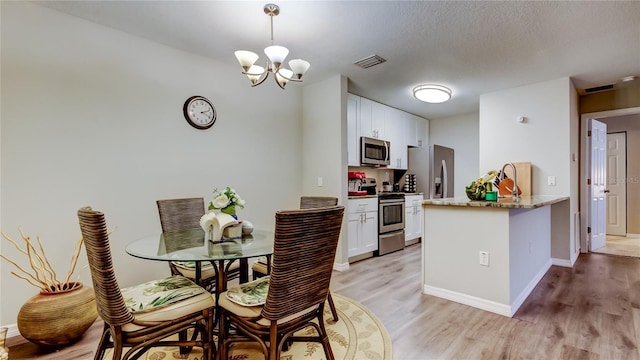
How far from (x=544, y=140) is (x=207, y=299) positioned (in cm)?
429

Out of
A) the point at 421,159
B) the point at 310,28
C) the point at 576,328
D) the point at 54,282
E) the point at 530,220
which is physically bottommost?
the point at 576,328

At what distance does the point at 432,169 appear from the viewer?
5.35 m

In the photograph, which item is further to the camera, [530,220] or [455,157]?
[455,157]

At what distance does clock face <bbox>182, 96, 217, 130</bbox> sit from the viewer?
10.0 ft

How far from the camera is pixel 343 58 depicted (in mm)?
3213

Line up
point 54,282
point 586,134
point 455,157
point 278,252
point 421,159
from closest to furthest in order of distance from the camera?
point 278,252
point 54,282
point 586,134
point 421,159
point 455,157

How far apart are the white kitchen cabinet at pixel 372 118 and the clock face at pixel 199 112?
2.24 meters

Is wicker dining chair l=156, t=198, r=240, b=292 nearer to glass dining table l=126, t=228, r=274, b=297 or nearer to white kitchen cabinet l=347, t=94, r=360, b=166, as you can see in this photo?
glass dining table l=126, t=228, r=274, b=297

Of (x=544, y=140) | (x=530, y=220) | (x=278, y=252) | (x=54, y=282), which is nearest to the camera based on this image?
(x=278, y=252)

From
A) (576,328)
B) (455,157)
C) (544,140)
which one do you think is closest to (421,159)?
(455,157)

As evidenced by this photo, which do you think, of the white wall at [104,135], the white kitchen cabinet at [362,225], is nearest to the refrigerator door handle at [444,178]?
the white kitchen cabinet at [362,225]

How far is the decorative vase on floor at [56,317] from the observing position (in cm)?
190

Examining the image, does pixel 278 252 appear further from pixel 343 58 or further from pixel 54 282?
pixel 343 58

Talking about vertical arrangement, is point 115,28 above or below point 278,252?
above
